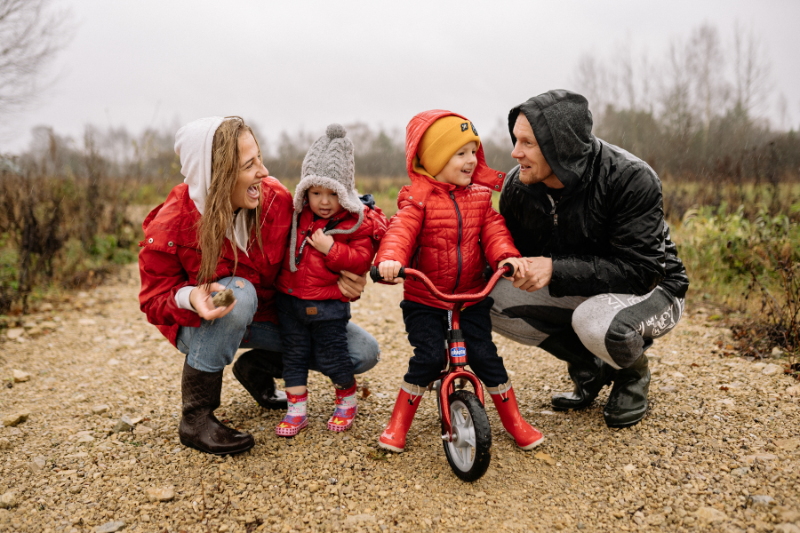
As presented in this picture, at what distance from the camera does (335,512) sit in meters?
2.31

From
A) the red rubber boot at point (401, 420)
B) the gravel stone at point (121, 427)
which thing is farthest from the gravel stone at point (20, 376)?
the red rubber boot at point (401, 420)

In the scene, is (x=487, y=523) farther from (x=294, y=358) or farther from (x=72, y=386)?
(x=72, y=386)

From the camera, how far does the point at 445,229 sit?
2.72m

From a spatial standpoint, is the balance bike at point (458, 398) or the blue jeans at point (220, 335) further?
the blue jeans at point (220, 335)

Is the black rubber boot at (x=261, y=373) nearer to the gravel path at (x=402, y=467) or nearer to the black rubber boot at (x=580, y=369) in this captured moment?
the gravel path at (x=402, y=467)

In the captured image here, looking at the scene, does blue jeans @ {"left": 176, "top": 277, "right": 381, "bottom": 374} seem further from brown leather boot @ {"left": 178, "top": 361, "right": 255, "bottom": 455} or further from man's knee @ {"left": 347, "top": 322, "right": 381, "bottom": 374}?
man's knee @ {"left": 347, "top": 322, "right": 381, "bottom": 374}

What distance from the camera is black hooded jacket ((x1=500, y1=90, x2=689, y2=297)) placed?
2.65 meters

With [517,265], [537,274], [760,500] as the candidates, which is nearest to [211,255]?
[517,265]

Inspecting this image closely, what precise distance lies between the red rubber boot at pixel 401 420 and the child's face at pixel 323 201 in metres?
0.97

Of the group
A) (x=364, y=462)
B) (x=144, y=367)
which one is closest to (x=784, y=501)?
(x=364, y=462)

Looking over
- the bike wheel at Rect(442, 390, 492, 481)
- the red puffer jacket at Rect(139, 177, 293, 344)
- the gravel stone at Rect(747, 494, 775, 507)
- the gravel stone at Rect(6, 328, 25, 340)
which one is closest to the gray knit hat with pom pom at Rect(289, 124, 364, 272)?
the red puffer jacket at Rect(139, 177, 293, 344)

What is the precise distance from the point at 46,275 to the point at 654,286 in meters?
6.22

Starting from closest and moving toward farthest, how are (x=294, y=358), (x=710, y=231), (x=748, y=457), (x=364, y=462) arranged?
(x=748, y=457), (x=364, y=462), (x=294, y=358), (x=710, y=231)

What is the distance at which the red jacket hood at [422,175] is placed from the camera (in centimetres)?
276
